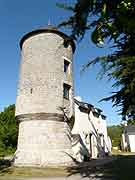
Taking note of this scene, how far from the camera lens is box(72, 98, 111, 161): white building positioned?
2075cm

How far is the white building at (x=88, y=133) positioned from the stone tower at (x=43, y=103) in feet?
14.0

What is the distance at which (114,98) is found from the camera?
8.45 meters

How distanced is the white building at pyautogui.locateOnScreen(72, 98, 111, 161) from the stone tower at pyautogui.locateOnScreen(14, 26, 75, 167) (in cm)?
425

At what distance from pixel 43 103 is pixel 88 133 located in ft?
30.2

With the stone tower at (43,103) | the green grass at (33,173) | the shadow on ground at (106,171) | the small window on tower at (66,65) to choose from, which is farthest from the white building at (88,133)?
the green grass at (33,173)

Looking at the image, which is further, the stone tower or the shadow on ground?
the stone tower

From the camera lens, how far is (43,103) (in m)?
15.8

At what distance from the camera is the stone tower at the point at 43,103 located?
49.8 ft

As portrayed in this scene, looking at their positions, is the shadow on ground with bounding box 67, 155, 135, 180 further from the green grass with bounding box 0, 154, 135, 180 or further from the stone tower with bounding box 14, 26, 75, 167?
the stone tower with bounding box 14, 26, 75, 167

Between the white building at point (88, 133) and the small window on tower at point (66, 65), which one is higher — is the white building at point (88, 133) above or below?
below

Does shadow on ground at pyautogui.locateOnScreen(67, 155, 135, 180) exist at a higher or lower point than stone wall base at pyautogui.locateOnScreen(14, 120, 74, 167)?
lower

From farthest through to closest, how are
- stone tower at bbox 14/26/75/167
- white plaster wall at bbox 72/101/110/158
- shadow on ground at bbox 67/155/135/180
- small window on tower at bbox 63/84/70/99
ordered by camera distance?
white plaster wall at bbox 72/101/110/158
small window on tower at bbox 63/84/70/99
stone tower at bbox 14/26/75/167
shadow on ground at bbox 67/155/135/180

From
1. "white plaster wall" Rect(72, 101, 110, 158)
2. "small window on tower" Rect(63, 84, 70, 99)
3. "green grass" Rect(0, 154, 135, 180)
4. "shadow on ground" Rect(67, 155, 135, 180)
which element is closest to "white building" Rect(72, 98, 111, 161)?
"white plaster wall" Rect(72, 101, 110, 158)

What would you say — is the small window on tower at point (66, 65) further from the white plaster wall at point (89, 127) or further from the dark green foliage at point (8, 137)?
the dark green foliage at point (8, 137)
